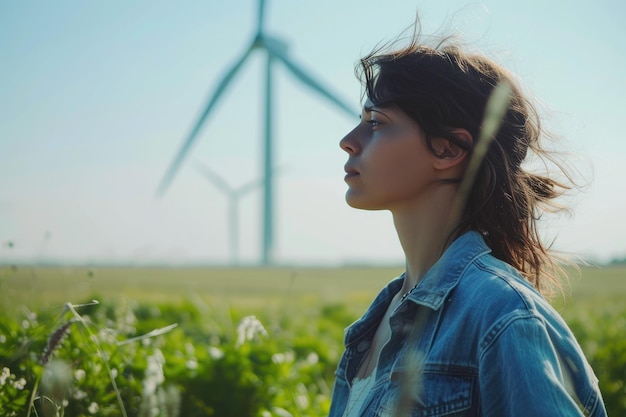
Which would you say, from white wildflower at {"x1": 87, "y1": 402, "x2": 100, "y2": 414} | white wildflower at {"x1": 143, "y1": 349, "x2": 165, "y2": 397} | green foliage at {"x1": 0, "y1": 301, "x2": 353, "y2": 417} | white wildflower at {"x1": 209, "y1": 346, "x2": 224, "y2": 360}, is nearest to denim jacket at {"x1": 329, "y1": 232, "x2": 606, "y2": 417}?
green foliage at {"x1": 0, "y1": 301, "x2": 353, "y2": 417}

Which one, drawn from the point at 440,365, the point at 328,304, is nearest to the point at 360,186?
the point at 440,365

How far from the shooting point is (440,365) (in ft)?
5.05

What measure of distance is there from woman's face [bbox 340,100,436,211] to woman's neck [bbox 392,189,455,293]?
0.12 feet

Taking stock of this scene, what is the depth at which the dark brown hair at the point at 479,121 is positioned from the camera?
202 cm

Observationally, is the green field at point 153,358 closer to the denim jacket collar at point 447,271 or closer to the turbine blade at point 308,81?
the denim jacket collar at point 447,271

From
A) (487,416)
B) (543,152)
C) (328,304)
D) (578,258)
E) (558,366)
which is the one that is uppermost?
(543,152)

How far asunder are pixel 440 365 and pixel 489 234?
65 cm

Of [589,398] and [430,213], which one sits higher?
[430,213]

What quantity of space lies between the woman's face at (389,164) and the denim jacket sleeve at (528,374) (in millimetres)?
682

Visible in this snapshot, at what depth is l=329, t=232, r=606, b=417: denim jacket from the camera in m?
1.35

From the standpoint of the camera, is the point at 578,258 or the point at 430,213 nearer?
the point at 430,213

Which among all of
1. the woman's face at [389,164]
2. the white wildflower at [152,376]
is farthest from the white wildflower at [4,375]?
the woman's face at [389,164]

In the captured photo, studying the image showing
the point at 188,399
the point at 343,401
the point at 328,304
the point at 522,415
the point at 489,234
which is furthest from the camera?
the point at 328,304

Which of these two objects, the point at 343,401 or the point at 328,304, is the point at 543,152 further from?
the point at 328,304
